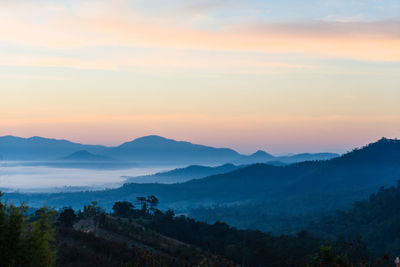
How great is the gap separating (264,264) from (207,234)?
43.5ft

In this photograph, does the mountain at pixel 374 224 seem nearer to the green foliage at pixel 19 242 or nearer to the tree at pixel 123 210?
the tree at pixel 123 210

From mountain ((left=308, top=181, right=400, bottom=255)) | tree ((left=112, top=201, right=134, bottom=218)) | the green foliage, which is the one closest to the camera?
the green foliage

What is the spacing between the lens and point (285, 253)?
43.1 metres

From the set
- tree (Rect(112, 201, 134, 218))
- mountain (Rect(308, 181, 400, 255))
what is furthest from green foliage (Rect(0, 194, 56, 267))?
mountain (Rect(308, 181, 400, 255))

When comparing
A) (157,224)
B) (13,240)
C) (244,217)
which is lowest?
(244,217)

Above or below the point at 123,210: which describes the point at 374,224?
below

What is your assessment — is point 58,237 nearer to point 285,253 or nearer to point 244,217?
point 285,253

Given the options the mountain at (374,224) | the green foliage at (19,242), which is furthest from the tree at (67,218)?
the mountain at (374,224)

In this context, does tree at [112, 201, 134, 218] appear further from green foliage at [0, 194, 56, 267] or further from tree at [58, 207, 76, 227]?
green foliage at [0, 194, 56, 267]

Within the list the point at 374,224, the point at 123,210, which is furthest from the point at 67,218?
the point at 374,224

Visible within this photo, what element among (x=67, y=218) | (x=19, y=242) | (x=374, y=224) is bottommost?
(x=374, y=224)

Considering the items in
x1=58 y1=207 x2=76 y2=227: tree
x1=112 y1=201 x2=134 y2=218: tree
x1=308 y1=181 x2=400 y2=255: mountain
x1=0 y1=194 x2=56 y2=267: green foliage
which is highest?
x1=0 y1=194 x2=56 y2=267: green foliage

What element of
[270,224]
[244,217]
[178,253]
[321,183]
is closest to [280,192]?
[321,183]

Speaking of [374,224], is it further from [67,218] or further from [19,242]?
[19,242]
